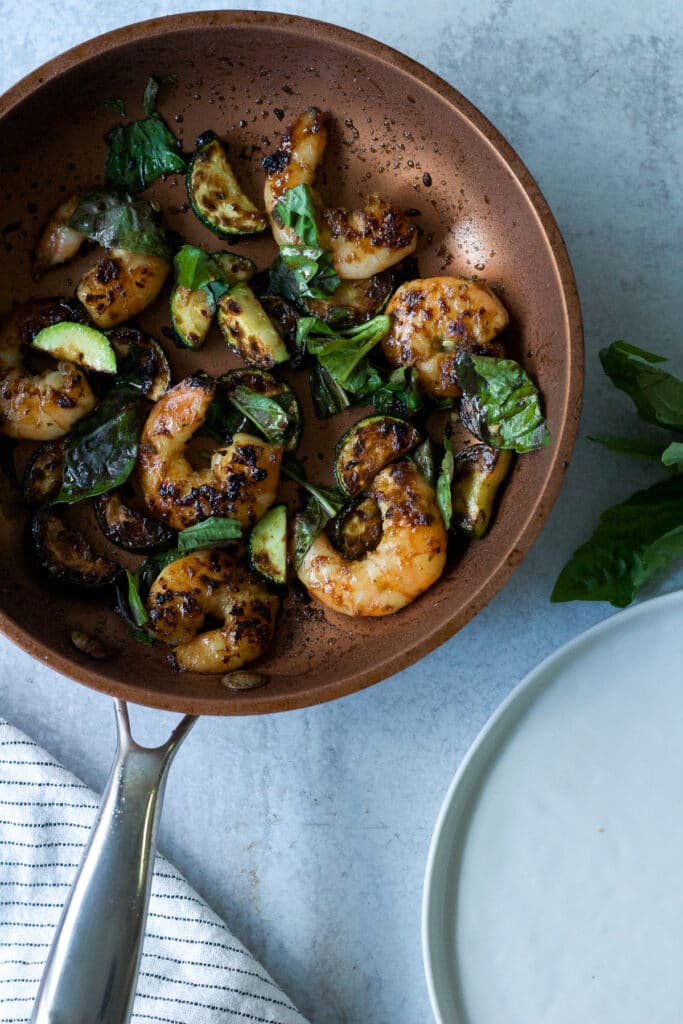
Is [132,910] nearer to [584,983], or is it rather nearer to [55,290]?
[584,983]

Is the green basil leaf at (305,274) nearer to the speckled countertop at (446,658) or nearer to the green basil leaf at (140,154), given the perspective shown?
the green basil leaf at (140,154)

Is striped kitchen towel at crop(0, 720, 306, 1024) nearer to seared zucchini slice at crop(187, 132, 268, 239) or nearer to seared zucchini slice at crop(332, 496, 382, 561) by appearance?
seared zucchini slice at crop(332, 496, 382, 561)

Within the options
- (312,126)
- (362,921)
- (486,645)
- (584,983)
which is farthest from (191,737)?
(312,126)

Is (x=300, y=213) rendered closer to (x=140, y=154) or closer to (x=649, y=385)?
(x=140, y=154)

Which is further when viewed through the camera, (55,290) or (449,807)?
(55,290)

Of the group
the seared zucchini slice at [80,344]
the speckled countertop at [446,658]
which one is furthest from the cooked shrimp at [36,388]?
the speckled countertop at [446,658]

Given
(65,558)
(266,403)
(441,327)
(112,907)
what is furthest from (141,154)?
(112,907)
